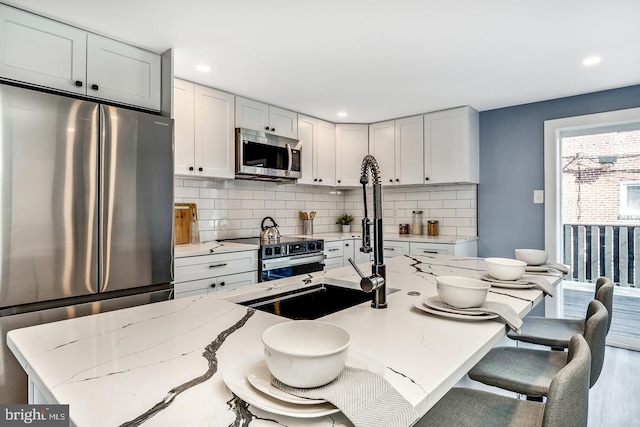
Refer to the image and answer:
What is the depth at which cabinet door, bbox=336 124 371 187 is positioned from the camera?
4359 millimetres

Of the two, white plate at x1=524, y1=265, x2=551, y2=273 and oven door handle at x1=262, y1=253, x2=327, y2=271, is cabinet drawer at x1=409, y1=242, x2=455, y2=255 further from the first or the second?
white plate at x1=524, y1=265, x2=551, y2=273

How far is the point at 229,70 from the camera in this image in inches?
109

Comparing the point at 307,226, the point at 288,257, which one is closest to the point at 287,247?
the point at 288,257

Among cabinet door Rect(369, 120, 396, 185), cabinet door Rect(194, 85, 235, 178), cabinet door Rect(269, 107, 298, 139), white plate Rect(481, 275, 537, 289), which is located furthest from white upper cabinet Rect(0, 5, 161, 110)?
cabinet door Rect(369, 120, 396, 185)

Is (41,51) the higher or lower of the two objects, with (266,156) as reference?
higher

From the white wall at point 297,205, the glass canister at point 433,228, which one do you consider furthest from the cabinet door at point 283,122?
the glass canister at point 433,228

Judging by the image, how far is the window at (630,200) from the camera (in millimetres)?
3230

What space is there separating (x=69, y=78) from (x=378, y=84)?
7.23ft

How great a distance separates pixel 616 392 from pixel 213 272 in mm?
2886

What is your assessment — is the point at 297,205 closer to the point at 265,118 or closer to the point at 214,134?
the point at 265,118

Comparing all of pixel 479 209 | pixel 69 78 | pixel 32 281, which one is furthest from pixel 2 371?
pixel 479 209

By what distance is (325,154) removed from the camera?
4227 mm

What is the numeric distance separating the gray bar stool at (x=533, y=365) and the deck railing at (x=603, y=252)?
265 cm

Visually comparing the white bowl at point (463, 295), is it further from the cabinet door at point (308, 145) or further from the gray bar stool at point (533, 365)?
the cabinet door at point (308, 145)
